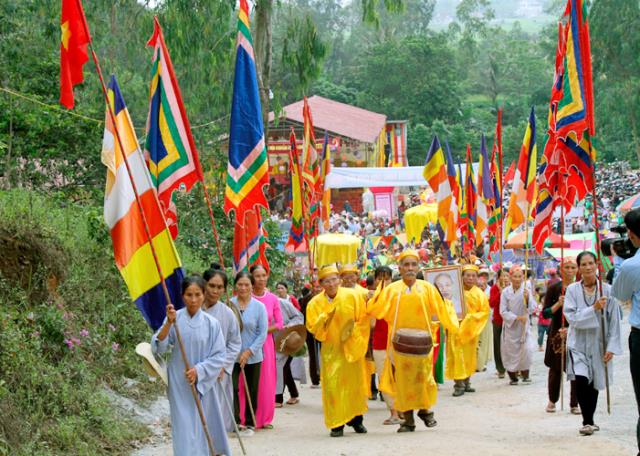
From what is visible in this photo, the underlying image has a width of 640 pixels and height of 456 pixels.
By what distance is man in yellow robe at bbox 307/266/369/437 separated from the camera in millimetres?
10266

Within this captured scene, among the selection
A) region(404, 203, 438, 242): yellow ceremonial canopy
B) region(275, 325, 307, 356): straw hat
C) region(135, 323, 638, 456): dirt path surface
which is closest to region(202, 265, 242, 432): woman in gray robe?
region(135, 323, 638, 456): dirt path surface

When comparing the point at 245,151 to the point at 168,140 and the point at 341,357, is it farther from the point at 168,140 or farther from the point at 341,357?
the point at 341,357

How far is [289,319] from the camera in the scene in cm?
1249

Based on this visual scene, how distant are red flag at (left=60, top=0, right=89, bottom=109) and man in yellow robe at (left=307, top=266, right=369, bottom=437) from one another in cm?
367

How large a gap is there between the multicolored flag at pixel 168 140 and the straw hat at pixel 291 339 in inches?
129

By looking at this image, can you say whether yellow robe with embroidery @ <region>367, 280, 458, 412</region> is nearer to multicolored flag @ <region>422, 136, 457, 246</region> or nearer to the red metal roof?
multicolored flag @ <region>422, 136, 457, 246</region>

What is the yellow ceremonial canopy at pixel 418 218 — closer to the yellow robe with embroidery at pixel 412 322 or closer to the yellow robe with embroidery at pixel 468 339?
the yellow robe with embroidery at pixel 468 339

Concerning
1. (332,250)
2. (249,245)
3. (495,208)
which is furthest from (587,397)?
(495,208)

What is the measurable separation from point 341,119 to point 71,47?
146 ft

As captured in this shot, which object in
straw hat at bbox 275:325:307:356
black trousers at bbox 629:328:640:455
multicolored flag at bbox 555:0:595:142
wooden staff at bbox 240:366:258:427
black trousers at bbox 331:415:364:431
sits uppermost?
multicolored flag at bbox 555:0:595:142

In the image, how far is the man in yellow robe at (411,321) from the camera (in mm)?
10266

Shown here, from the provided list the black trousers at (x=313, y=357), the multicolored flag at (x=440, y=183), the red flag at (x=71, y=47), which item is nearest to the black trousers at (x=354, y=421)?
the red flag at (x=71, y=47)

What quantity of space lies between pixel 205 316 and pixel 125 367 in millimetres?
4481

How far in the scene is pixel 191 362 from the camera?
7297 mm
